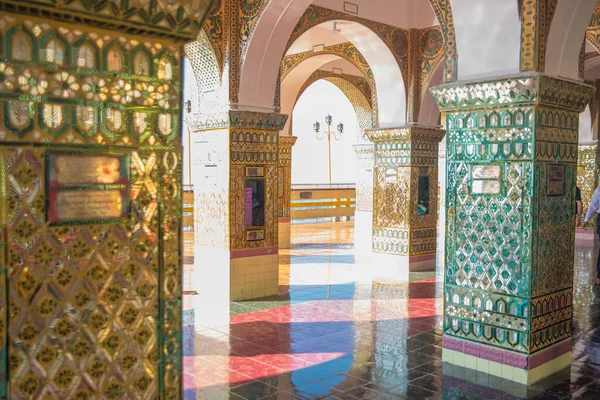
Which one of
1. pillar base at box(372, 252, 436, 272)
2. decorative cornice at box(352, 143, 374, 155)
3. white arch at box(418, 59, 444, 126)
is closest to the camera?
white arch at box(418, 59, 444, 126)

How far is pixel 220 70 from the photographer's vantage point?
6.29m

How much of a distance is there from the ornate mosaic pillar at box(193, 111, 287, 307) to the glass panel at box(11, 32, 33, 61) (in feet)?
14.4

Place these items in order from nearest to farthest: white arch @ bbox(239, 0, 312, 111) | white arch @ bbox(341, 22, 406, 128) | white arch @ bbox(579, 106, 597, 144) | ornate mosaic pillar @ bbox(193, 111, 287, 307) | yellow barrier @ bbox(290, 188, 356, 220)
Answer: white arch @ bbox(239, 0, 312, 111), ornate mosaic pillar @ bbox(193, 111, 287, 307), white arch @ bbox(341, 22, 406, 128), white arch @ bbox(579, 106, 597, 144), yellow barrier @ bbox(290, 188, 356, 220)

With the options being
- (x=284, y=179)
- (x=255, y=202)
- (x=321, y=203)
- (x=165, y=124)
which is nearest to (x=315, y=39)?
(x=284, y=179)

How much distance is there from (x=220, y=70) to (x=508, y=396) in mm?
4409

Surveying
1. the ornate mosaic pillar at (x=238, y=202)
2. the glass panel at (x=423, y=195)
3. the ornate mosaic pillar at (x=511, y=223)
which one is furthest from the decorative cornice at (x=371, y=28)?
the ornate mosaic pillar at (x=511, y=223)

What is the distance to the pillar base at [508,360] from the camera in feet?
12.5

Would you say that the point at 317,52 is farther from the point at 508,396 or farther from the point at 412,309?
the point at 508,396

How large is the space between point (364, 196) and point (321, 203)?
17.0 feet

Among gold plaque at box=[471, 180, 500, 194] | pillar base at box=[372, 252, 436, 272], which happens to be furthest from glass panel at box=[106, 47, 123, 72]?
pillar base at box=[372, 252, 436, 272]

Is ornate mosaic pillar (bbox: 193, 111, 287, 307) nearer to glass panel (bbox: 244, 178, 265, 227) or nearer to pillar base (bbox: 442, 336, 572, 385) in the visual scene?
A: glass panel (bbox: 244, 178, 265, 227)

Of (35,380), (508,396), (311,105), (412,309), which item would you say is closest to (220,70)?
(412,309)

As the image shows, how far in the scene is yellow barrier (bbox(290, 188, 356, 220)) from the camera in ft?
51.6

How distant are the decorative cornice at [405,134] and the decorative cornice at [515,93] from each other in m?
3.98
